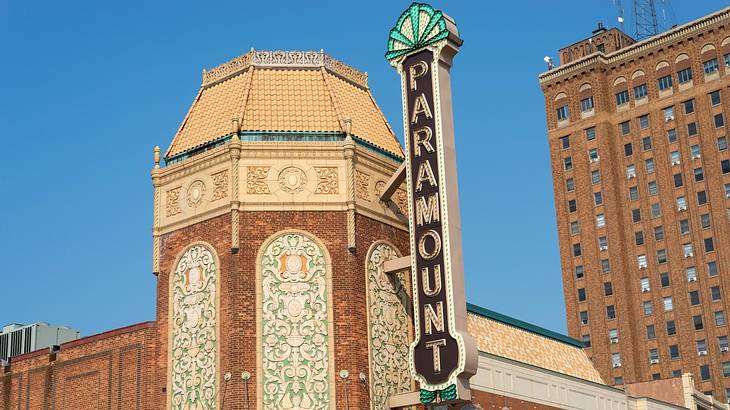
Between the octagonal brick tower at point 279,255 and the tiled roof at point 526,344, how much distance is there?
28.3 ft

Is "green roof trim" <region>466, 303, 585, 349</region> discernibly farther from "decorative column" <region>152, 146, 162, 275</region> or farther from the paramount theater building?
"decorative column" <region>152, 146, 162, 275</region>

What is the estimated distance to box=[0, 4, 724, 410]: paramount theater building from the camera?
36.4 meters

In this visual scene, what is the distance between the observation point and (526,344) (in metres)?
51.5

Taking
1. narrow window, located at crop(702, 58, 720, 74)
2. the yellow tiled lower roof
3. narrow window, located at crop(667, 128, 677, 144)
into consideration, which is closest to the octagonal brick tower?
the yellow tiled lower roof

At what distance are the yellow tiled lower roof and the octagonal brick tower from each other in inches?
335

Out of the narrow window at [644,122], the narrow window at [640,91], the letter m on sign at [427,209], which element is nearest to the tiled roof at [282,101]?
the letter m on sign at [427,209]

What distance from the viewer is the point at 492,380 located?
4419cm

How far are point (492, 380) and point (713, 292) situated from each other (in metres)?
63.2

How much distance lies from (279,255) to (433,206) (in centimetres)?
573

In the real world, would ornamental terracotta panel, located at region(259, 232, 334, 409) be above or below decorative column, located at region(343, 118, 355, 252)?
below

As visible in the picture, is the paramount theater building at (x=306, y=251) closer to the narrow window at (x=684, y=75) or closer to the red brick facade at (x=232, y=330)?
the red brick facade at (x=232, y=330)

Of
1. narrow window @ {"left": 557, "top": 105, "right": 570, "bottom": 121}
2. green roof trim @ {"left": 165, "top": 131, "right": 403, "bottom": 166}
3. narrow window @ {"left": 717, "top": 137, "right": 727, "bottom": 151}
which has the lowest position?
green roof trim @ {"left": 165, "top": 131, "right": 403, "bottom": 166}

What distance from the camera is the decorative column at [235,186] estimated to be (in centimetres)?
3769

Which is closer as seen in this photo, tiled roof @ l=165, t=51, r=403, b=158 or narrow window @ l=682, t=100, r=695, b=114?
tiled roof @ l=165, t=51, r=403, b=158
